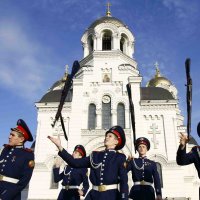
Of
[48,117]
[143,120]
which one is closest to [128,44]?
Result: [143,120]

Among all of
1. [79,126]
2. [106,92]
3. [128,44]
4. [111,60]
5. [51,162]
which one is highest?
[128,44]

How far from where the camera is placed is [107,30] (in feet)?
89.2

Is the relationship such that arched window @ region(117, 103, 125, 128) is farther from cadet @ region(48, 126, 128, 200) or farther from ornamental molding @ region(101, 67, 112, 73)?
cadet @ region(48, 126, 128, 200)

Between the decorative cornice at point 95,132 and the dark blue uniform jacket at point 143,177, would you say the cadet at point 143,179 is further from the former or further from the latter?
the decorative cornice at point 95,132

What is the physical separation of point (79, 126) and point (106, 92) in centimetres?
361

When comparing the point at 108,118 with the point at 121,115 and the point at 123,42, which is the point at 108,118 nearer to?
the point at 121,115

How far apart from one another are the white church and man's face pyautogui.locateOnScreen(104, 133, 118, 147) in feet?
50.1

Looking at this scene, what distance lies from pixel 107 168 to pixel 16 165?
1.56m

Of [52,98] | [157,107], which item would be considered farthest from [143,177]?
[52,98]

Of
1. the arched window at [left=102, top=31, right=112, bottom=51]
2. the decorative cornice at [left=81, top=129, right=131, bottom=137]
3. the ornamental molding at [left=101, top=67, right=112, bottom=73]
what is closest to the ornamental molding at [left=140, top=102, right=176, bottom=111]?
the decorative cornice at [left=81, top=129, right=131, bottom=137]

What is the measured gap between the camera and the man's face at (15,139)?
5309mm

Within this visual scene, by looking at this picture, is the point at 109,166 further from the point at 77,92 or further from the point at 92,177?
the point at 77,92

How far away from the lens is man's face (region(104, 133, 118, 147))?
5.11 m

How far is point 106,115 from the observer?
73.9ft
